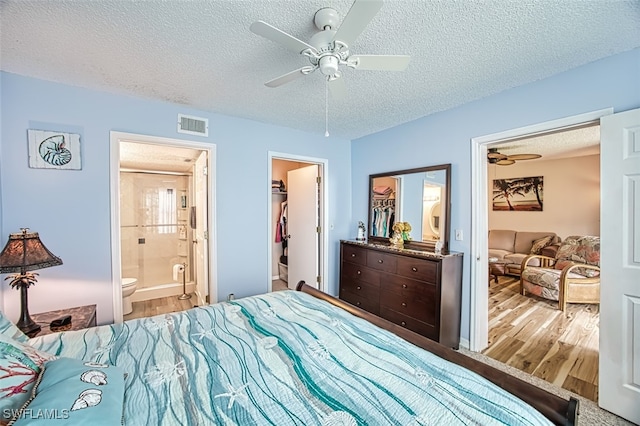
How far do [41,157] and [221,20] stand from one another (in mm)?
1938

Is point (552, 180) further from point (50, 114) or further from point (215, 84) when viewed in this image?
point (50, 114)

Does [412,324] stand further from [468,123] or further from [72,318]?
[72,318]

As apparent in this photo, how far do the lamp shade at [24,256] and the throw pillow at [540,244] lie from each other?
6.59 meters

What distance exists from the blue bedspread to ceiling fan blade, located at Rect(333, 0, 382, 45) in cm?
152

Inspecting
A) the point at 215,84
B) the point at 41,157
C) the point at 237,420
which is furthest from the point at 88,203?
the point at 237,420

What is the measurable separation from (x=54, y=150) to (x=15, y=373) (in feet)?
6.90

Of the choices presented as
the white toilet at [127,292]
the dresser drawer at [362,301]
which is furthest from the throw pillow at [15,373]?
the dresser drawer at [362,301]

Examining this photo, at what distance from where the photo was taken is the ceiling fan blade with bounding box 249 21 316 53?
47.3 inches

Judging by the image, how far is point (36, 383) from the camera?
845 millimetres

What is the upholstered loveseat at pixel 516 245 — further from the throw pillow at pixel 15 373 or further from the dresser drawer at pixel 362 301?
the throw pillow at pixel 15 373

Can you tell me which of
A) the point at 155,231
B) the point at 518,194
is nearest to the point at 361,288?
the point at 155,231

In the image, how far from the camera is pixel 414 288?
264 cm

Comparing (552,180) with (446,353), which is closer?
(446,353)

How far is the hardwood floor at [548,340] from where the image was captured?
220cm
